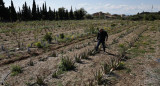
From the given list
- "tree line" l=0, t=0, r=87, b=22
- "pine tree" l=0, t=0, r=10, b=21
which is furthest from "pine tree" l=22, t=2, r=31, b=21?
"pine tree" l=0, t=0, r=10, b=21

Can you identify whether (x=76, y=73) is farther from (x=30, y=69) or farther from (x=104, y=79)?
(x=30, y=69)

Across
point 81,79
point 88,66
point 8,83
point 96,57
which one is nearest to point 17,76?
point 8,83

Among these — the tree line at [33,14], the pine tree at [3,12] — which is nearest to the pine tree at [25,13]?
the tree line at [33,14]

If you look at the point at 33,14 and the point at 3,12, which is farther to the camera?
the point at 33,14

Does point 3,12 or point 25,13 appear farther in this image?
point 25,13

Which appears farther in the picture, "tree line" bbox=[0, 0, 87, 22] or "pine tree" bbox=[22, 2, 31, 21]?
"pine tree" bbox=[22, 2, 31, 21]

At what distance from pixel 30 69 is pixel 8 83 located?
136cm

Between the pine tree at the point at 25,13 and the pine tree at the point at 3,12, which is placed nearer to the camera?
the pine tree at the point at 3,12

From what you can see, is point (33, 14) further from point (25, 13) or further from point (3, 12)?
point (3, 12)

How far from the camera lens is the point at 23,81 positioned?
525cm

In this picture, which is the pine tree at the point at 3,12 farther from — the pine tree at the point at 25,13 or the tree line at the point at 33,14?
the pine tree at the point at 25,13

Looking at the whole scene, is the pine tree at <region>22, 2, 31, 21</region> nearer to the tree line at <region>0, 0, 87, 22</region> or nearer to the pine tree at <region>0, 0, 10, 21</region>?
the tree line at <region>0, 0, 87, 22</region>

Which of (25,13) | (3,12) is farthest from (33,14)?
(3,12)

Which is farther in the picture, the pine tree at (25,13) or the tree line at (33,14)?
the pine tree at (25,13)
